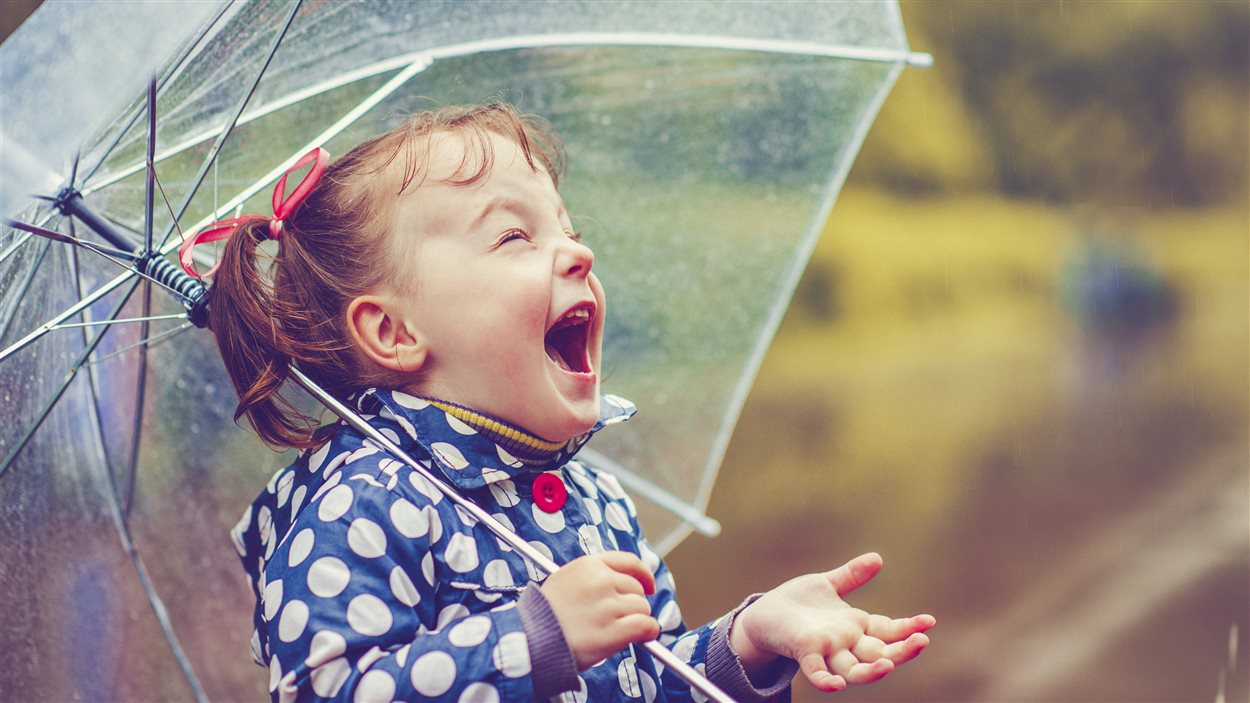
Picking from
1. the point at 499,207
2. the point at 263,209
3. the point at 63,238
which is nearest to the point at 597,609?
the point at 499,207

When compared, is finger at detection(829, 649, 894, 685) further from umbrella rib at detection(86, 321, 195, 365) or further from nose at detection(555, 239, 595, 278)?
umbrella rib at detection(86, 321, 195, 365)

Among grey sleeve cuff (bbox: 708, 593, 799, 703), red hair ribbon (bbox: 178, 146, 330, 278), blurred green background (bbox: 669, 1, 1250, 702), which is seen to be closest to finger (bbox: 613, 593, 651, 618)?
grey sleeve cuff (bbox: 708, 593, 799, 703)

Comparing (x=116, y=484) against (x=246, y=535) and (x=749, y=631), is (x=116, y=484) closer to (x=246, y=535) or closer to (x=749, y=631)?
(x=246, y=535)

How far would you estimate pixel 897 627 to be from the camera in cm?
85

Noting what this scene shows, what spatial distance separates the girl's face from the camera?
909mm

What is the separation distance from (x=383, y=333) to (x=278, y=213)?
138 mm

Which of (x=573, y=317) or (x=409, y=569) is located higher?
(x=573, y=317)

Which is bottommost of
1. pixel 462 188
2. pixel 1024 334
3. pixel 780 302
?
pixel 462 188

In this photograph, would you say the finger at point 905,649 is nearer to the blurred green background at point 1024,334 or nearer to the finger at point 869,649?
the finger at point 869,649

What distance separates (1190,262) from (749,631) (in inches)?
99.0

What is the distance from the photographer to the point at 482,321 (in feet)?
2.98

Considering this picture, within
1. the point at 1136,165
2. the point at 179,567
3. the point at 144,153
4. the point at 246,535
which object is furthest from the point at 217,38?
the point at 1136,165

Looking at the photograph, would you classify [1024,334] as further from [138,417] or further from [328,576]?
[328,576]

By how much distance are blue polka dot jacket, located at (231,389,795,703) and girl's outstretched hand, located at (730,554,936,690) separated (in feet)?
0.10
